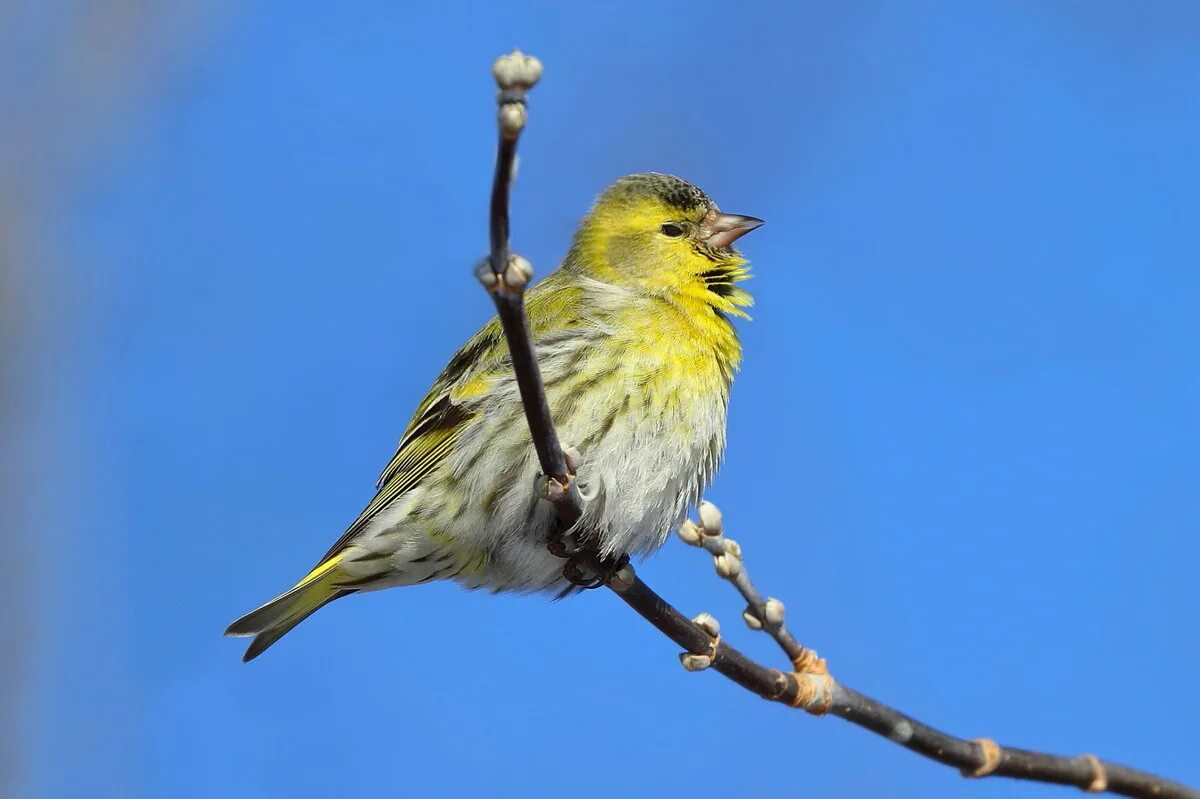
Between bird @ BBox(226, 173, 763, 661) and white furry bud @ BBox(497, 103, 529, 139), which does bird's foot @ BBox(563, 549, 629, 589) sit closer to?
bird @ BBox(226, 173, 763, 661)

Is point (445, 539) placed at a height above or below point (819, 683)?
above

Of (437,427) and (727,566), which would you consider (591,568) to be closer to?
(437,427)

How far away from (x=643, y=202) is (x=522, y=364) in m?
3.29

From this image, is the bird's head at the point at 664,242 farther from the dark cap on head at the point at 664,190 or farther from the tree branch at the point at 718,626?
the tree branch at the point at 718,626

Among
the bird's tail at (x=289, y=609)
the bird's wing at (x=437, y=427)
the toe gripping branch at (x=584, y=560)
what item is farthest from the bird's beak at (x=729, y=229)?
the bird's tail at (x=289, y=609)

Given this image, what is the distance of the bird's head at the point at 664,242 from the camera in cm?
508

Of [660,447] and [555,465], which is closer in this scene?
[555,465]

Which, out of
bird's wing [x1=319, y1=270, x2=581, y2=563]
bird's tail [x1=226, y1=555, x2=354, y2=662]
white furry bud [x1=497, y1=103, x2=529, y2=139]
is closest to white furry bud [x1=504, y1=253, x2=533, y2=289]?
white furry bud [x1=497, y1=103, x2=529, y2=139]

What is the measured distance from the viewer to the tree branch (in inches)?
81.7

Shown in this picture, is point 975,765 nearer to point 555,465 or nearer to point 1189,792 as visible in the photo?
point 1189,792

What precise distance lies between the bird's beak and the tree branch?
2124 millimetres

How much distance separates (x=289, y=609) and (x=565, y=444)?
1390 mm

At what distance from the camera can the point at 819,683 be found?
313 cm

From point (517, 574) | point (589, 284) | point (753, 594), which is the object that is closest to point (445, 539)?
point (517, 574)
